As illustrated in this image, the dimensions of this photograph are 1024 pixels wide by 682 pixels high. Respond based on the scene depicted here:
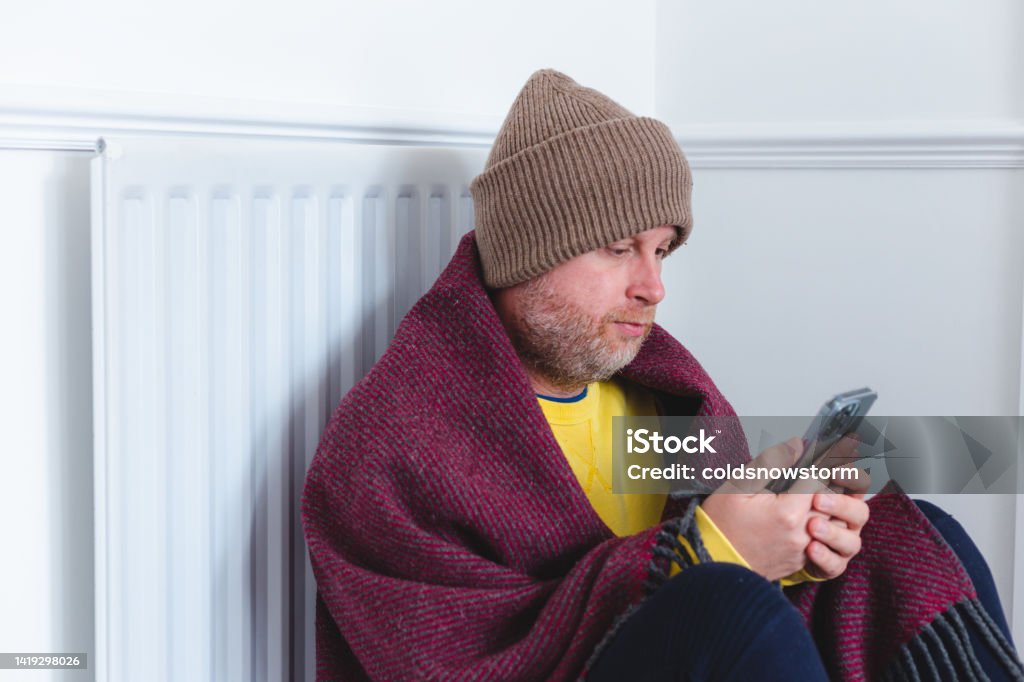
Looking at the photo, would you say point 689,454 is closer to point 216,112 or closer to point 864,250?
point 864,250

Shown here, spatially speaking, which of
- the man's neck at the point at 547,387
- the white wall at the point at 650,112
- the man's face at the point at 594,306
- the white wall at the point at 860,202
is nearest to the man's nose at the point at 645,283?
the man's face at the point at 594,306

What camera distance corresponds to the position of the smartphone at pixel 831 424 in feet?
3.06

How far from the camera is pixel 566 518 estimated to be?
105 centimetres

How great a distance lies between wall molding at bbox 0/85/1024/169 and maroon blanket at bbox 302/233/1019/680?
266 mm

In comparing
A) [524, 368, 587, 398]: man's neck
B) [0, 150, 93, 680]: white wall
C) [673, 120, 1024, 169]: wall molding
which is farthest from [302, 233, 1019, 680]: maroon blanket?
[673, 120, 1024, 169]: wall molding

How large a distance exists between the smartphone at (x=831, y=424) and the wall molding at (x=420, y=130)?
58cm

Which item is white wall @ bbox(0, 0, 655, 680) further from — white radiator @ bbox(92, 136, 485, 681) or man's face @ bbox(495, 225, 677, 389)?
man's face @ bbox(495, 225, 677, 389)

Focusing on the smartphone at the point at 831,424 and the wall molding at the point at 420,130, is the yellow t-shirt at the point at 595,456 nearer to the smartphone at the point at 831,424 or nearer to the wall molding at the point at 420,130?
the smartphone at the point at 831,424

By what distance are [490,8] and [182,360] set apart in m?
0.60

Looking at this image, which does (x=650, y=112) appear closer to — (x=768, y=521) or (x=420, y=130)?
(x=420, y=130)

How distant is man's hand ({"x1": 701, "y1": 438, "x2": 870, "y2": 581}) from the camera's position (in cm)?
100

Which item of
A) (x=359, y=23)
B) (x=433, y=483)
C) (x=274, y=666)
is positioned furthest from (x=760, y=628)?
(x=359, y=23)

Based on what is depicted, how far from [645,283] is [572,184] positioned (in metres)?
0.12

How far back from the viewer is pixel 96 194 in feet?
3.45
